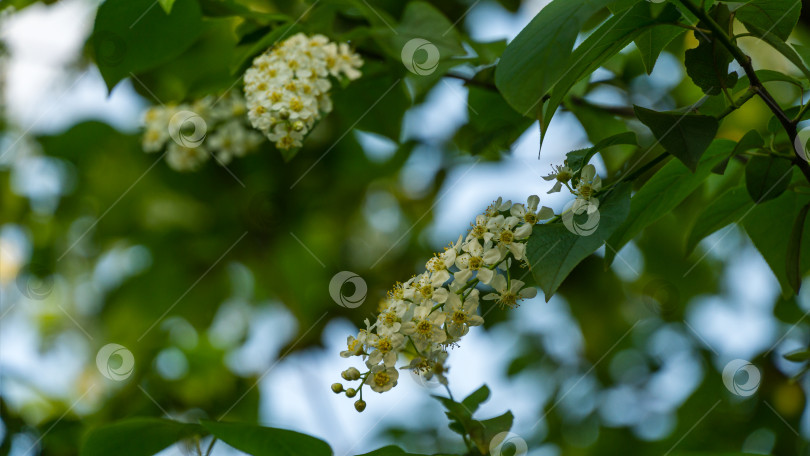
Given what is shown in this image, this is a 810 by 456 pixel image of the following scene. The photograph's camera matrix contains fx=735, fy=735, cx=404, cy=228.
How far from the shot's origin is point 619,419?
2580 mm

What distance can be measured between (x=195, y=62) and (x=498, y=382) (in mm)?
1604

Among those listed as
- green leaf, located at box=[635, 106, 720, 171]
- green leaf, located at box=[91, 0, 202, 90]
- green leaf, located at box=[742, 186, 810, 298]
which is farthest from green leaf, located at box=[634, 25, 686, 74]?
green leaf, located at box=[91, 0, 202, 90]

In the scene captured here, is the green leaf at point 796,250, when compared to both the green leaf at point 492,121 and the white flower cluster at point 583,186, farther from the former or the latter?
the green leaf at point 492,121

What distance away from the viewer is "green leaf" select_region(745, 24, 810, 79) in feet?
2.85

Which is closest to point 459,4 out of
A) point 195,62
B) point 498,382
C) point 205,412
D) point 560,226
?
point 195,62

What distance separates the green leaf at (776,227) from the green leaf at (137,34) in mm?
1070

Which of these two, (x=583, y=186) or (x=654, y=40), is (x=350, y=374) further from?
(x=654, y=40)

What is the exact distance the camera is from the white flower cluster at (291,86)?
142cm

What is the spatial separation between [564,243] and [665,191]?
0.28 meters

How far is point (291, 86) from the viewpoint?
144 centimetres

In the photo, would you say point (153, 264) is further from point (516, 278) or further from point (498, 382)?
point (516, 278)

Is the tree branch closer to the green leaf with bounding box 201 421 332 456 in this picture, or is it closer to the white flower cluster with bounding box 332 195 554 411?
the white flower cluster with bounding box 332 195 554 411

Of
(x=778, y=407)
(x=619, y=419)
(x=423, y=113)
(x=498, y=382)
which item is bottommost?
(x=778, y=407)

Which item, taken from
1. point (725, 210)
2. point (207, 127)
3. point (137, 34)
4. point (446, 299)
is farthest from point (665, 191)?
point (207, 127)
